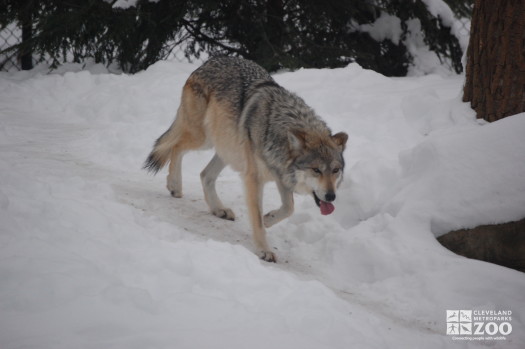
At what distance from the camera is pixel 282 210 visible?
423 centimetres

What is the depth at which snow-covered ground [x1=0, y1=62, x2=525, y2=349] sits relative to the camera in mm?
2154

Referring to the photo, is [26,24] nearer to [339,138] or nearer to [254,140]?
[254,140]

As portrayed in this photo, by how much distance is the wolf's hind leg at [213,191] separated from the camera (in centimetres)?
462

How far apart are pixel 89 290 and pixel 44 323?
0.96 ft

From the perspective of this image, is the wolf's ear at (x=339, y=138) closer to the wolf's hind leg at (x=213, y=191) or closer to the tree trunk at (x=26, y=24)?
the wolf's hind leg at (x=213, y=191)

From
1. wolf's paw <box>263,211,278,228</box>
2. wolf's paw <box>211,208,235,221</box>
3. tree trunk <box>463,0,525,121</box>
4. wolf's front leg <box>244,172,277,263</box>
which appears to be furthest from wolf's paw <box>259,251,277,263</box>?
tree trunk <box>463,0,525,121</box>

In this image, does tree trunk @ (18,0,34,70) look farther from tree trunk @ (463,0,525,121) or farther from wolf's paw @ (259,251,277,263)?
tree trunk @ (463,0,525,121)

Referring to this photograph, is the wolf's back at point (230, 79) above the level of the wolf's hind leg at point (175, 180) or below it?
above

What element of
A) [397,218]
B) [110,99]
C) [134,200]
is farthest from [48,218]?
[110,99]

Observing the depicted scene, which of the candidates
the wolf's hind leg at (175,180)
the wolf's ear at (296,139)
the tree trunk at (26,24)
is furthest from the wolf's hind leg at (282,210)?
the tree trunk at (26,24)

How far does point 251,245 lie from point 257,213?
0.97 ft

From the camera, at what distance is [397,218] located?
3.79 metres

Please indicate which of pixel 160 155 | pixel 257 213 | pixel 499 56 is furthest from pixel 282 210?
pixel 499 56
